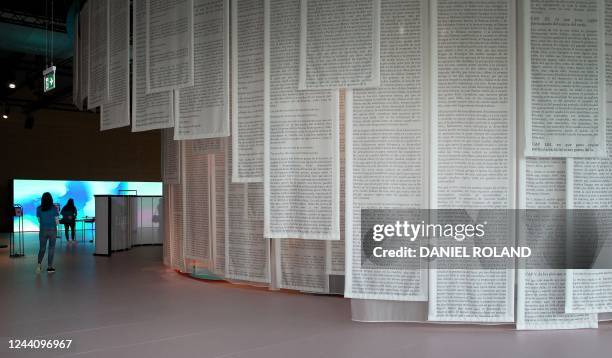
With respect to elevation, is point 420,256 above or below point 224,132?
below

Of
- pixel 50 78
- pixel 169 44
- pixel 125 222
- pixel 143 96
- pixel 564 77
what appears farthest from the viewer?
pixel 125 222

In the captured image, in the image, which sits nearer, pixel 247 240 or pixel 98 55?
pixel 247 240

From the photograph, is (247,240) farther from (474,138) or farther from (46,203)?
(46,203)

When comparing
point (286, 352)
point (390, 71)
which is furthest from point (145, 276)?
point (390, 71)

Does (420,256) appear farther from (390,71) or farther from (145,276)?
(145,276)

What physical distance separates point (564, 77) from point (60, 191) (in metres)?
22.3

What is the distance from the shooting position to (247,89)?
592 cm

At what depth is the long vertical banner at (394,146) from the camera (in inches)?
208

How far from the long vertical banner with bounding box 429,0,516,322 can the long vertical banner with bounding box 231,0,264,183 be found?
5.94 feet

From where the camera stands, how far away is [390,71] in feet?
17.6

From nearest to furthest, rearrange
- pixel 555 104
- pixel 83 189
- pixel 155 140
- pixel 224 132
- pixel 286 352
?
pixel 286 352 < pixel 555 104 < pixel 224 132 < pixel 83 189 < pixel 155 140

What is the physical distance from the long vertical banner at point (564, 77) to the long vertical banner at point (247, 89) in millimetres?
2654

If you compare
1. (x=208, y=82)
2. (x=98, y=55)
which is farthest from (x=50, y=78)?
(x=208, y=82)

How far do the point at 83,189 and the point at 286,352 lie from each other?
71.2 feet
